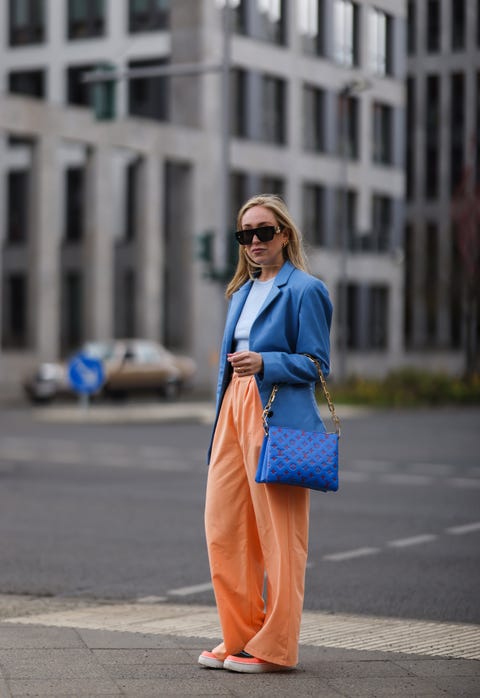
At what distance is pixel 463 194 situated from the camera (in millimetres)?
61094

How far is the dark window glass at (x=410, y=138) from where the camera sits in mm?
77688

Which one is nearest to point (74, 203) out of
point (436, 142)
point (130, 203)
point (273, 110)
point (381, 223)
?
point (130, 203)

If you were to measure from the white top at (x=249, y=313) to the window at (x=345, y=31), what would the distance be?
53.1 meters

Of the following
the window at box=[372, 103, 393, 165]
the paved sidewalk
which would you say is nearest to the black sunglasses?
the paved sidewalk

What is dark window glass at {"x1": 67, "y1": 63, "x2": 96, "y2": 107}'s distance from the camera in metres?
54.6

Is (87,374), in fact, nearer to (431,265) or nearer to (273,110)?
(273,110)

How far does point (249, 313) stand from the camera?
20.9ft

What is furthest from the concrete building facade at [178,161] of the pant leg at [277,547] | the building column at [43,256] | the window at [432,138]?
the pant leg at [277,547]

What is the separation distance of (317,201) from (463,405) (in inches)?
840

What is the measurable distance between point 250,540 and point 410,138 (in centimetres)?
7336

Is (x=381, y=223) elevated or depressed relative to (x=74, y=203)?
depressed

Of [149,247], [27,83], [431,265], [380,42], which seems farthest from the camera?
[431,265]

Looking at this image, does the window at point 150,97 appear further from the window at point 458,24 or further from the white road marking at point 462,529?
the white road marking at point 462,529

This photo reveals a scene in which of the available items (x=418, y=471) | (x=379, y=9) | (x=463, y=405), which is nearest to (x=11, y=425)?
(x=418, y=471)
